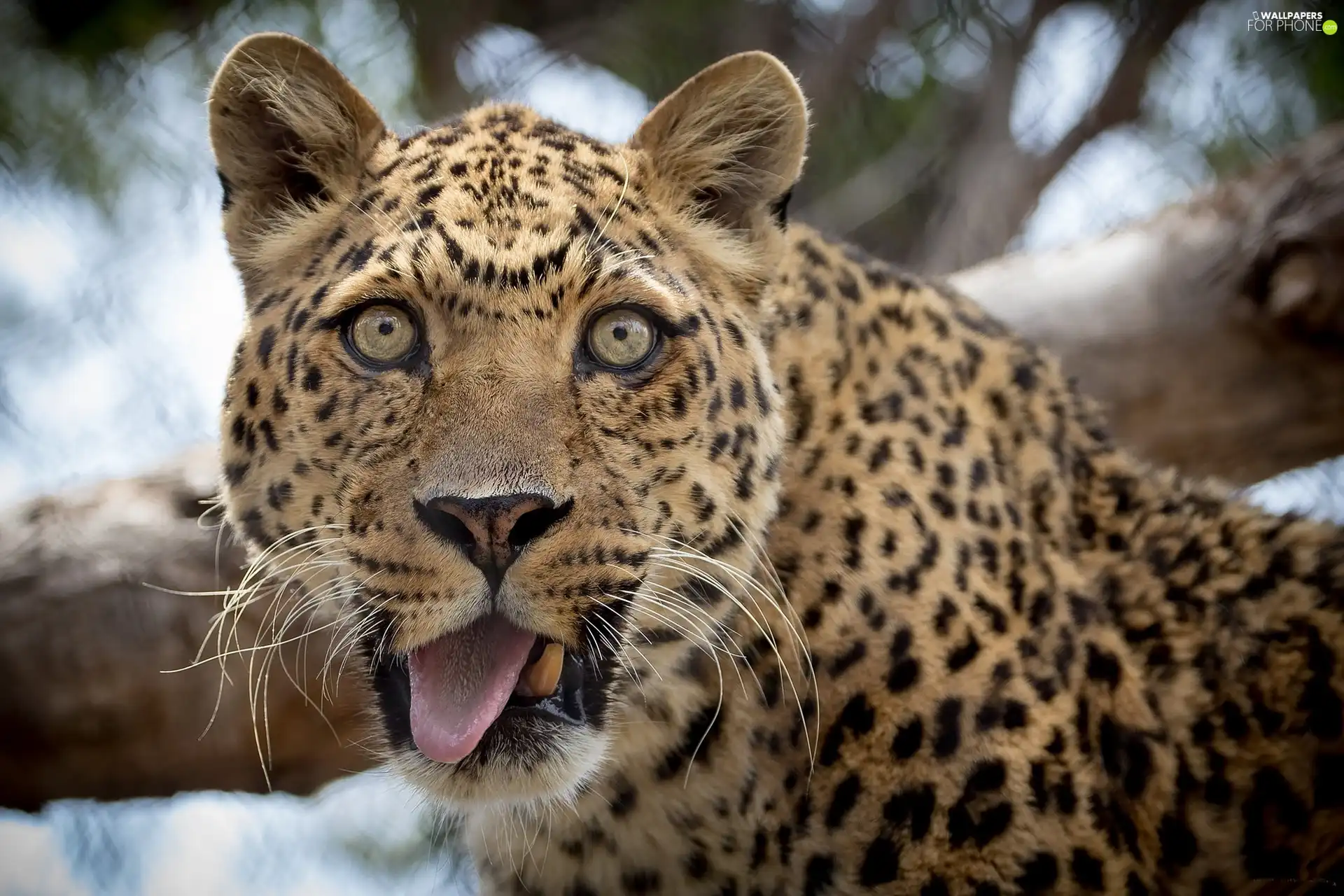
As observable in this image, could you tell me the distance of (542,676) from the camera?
221cm

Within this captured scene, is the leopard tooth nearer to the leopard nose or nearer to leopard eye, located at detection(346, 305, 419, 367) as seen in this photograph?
the leopard nose

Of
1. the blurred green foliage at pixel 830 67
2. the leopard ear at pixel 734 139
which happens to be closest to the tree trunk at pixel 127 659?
the blurred green foliage at pixel 830 67

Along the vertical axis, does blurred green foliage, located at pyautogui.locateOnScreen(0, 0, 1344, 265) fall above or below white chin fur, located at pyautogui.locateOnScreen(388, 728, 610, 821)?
above

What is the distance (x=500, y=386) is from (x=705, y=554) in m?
0.54

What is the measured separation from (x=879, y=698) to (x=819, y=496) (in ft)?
1.43

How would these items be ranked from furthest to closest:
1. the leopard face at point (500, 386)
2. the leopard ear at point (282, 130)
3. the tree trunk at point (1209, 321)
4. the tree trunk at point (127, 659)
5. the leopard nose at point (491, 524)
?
the tree trunk at point (1209, 321) → the tree trunk at point (127, 659) → the leopard ear at point (282, 130) → the leopard face at point (500, 386) → the leopard nose at point (491, 524)

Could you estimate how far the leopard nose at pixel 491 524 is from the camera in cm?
198

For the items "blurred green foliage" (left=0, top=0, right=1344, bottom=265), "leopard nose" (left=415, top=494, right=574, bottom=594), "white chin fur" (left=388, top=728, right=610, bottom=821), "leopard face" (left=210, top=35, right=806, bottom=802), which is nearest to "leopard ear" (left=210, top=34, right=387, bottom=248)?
"leopard face" (left=210, top=35, right=806, bottom=802)

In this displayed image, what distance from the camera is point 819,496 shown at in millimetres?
2646

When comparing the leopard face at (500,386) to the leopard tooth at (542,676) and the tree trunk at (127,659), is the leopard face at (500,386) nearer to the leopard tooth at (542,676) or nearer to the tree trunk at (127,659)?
the leopard tooth at (542,676)

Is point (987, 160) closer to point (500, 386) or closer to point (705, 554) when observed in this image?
point (705, 554)

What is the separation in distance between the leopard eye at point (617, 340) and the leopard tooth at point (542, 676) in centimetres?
55

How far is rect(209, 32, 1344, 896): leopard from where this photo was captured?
2.19m

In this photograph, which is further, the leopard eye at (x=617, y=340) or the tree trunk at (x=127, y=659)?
the tree trunk at (x=127, y=659)
